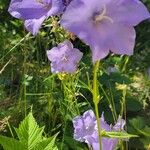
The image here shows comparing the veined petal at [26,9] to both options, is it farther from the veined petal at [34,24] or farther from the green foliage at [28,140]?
the green foliage at [28,140]

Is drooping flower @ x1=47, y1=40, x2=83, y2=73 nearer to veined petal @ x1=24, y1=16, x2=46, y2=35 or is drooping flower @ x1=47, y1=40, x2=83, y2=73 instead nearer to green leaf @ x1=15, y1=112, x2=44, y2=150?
green leaf @ x1=15, y1=112, x2=44, y2=150

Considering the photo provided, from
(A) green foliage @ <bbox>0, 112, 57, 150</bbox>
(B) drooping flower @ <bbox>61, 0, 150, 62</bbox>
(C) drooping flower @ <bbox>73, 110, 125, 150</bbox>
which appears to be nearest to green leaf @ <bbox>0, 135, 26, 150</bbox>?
(A) green foliage @ <bbox>0, 112, 57, 150</bbox>

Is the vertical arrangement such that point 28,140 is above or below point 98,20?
below

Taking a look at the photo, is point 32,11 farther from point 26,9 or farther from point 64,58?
point 64,58

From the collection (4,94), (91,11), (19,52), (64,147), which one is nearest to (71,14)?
(91,11)

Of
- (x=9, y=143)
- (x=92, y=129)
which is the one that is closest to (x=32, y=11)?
(x=9, y=143)
